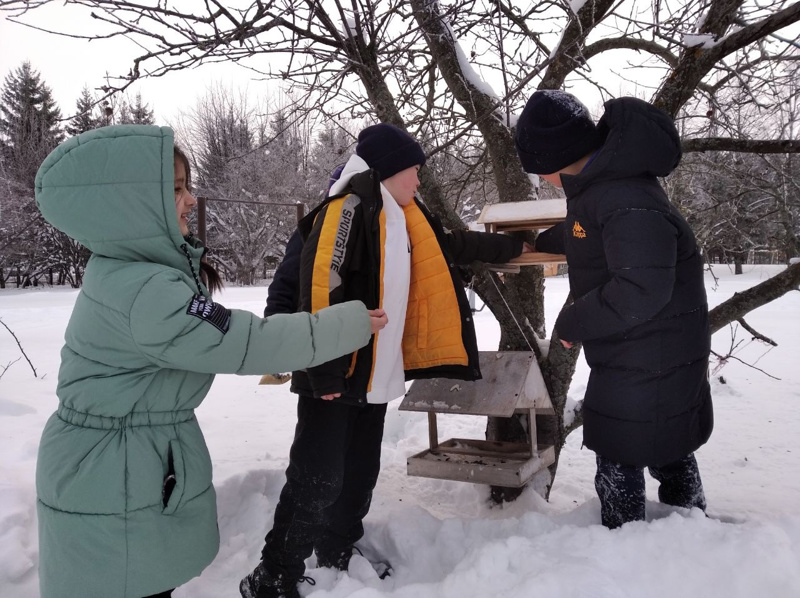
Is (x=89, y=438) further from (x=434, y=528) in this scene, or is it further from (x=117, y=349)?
(x=434, y=528)

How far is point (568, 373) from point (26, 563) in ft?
8.43

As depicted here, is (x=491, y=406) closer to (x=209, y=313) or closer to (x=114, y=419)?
(x=209, y=313)

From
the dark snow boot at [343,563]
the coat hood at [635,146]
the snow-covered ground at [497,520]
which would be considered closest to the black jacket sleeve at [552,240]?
the coat hood at [635,146]

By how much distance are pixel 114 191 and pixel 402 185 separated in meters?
1.10

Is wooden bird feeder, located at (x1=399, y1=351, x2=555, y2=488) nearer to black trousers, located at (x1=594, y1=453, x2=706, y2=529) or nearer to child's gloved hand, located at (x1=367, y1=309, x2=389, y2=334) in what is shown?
black trousers, located at (x1=594, y1=453, x2=706, y2=529)

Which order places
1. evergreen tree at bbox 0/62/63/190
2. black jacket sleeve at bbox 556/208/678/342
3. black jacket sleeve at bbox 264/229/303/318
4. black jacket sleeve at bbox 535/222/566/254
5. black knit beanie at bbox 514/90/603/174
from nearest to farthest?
black jacket sleeve at bbox 556/208/678/342 < black knit beanie at bbox 514/90/603/174 < black jacket sleeve at bbox 264/229/303/318 < black jacket sleeve at bbox 535/222/566/254 < evergreen tree at bbox 0/62/63/190

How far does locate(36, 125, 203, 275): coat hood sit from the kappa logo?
4.30ft

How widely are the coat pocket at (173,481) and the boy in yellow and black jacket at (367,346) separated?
449mm

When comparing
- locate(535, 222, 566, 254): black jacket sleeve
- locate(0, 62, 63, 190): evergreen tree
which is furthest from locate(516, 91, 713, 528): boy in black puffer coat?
locate(0, 62, 63, 190): evergreen tree

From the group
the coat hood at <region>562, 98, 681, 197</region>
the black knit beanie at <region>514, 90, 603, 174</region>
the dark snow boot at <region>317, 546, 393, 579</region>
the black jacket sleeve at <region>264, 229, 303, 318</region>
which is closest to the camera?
the coat hood at <region>562, 98, 681, 197</region>

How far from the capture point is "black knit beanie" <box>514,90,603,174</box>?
195 cm

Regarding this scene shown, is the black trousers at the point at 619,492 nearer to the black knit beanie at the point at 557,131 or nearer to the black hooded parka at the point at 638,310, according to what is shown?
the black hooded parka at the point at 638,310

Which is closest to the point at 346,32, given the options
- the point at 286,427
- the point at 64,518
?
the point at 64,518

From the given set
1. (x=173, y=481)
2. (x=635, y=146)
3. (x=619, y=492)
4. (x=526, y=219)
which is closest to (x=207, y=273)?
(x=173, y=481)
